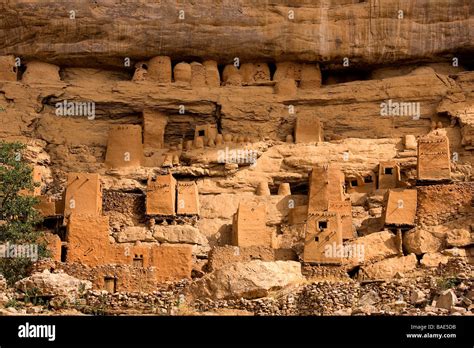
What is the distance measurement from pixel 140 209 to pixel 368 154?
7.09 meters

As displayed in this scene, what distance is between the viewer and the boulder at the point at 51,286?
27172 millimetres

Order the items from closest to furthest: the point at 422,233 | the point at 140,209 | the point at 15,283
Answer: the point at 15,283
the point at 422,233
the point at 140,209

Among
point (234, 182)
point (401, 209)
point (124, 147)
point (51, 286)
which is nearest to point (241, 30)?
point (124, 147)

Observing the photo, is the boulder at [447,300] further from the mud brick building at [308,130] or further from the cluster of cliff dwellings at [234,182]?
the mud brick building at [308,130]

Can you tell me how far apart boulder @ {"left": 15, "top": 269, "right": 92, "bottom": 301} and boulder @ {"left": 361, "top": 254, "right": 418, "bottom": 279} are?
7097 millimetres

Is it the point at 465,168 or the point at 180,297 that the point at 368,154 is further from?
the point at 180,297

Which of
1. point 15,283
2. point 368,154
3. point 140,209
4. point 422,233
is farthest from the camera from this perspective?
point 368,154

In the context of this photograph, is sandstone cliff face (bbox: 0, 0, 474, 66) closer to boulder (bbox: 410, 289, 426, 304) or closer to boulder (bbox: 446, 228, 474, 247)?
boulder (bbox: 446, 228, 474, 247)

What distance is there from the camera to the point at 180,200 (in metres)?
35.4

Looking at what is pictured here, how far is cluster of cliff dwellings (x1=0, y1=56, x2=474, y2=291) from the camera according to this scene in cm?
3188

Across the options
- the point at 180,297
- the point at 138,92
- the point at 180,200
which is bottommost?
the point at 180,297

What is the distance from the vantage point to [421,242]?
32.2 metres

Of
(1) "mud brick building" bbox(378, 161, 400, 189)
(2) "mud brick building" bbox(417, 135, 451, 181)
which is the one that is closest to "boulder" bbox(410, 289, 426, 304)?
(2) "mud brick building" bbox(417, 135, 451, 181)

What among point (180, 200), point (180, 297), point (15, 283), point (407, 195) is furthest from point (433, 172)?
point (15, 283)
